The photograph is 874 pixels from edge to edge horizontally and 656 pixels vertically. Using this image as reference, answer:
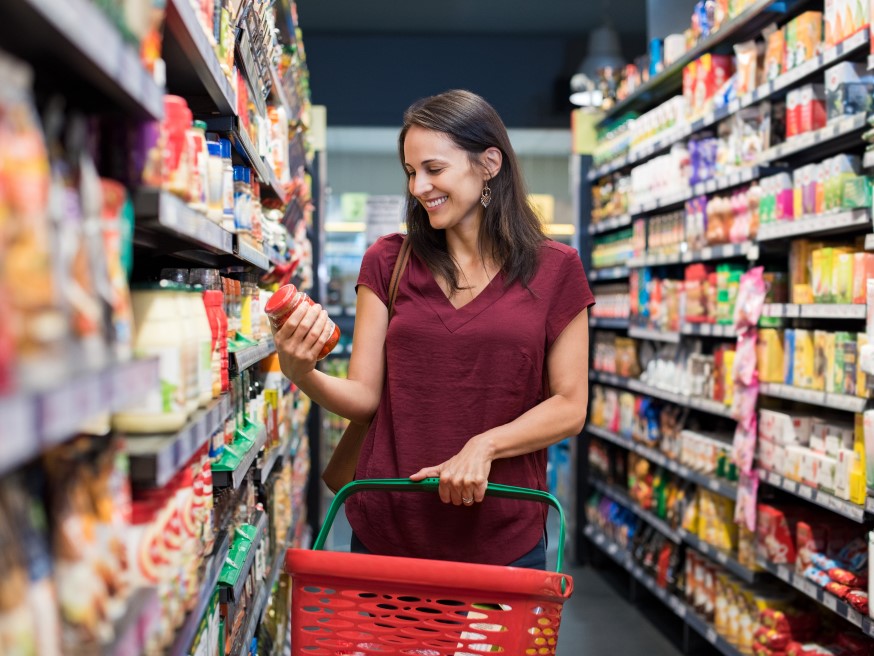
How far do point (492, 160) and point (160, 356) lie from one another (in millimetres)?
1228

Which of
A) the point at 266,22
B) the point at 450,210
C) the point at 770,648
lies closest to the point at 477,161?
the point at 450,210

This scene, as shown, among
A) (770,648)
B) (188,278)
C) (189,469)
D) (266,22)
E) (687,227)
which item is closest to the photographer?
(189,469)

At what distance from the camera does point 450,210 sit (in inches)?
89.7

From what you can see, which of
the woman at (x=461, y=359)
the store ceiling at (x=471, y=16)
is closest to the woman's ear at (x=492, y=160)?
the woman at (x=461, y=359)

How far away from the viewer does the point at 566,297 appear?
2281 millimetres

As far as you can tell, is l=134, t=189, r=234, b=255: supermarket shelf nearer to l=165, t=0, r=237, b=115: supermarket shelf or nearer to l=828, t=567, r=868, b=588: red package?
l=165, t=0, r=237, b=115: supermarket shelf

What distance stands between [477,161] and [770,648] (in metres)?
2.50

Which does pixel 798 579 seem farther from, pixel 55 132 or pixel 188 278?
pixel 55 132

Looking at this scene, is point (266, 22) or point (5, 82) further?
point (266, 22)

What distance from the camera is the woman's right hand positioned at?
1927 mm

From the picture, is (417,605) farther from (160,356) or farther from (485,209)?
(485,209)

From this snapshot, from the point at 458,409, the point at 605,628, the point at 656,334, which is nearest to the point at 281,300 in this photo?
the point at 458,409

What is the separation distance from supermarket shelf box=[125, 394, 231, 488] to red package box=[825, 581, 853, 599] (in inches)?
98.3

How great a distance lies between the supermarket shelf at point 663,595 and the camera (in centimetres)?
429
